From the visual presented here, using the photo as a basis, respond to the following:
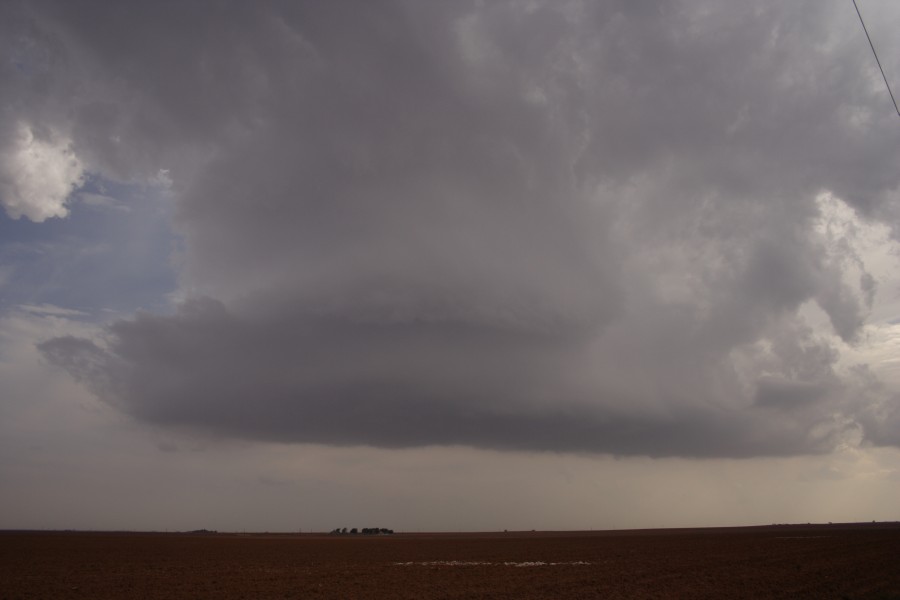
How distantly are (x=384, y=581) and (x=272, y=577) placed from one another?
9.52 metres

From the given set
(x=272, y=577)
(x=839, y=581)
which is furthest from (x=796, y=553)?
(x=272, y=577)

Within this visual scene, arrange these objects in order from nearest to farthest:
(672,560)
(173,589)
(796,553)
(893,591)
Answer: (893,591) → (173,589) → (672,560) → (796,553)

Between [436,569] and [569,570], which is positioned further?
[436,569]

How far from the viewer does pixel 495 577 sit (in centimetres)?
4316

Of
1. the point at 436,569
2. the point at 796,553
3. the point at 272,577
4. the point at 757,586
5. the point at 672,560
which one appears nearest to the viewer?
the point at 757,586

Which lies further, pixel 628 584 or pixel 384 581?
pixel 384 581

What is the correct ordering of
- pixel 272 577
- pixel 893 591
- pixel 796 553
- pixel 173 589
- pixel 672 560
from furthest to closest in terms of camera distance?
pixel 796 553 < pixel 672 560 < pixel 272 577 < pixel 173 589 < pixel 893 591

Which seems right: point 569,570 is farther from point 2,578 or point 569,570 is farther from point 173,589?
point 2,578

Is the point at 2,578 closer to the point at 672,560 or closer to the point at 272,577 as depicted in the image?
the point at 272,577

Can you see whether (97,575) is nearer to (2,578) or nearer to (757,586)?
(2,578)

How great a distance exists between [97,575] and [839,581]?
52611 mm

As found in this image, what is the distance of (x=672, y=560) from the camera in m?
56.8

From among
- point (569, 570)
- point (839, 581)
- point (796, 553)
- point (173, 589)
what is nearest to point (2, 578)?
point (173, 589)

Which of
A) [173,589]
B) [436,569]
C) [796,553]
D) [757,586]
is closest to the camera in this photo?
[757,586]
